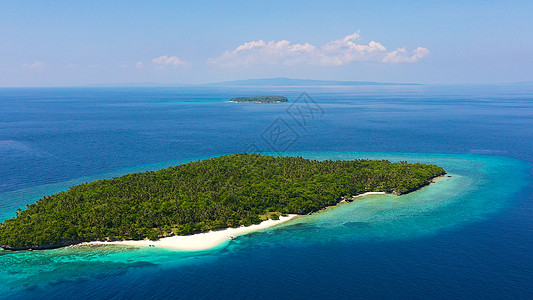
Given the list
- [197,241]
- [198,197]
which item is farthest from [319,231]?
[198,197]

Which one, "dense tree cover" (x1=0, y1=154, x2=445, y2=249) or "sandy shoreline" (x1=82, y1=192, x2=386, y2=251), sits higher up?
"dense tree cover" (x1=0, y1=154, x2=445, y2=249)

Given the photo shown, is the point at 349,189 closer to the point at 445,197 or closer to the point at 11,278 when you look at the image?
the point at 445,197

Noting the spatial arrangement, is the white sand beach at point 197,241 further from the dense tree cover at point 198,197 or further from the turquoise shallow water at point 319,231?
the turquoise shallow water at point 319,231

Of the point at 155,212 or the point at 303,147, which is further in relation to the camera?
the point at 303,147

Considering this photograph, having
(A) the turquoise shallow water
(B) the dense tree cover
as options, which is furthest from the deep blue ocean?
(B) the dense tree cover

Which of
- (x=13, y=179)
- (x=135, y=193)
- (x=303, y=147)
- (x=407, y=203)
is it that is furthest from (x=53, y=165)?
(x=407, y=203)

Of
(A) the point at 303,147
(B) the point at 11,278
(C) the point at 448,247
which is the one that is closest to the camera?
(B) the point at 11,278

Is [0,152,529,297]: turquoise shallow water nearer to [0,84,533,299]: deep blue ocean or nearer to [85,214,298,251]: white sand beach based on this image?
[0,84,533,299]: deep blue ocean
